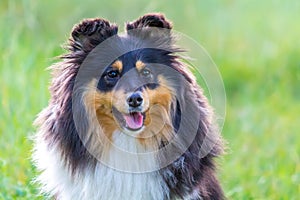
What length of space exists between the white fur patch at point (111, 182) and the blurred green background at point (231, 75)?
655mm

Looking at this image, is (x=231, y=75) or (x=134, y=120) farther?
(x=231, y=75)

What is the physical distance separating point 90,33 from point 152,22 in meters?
0.44

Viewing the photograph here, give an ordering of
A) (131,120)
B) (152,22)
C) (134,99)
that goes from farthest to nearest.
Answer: (152,22), (131,120), (134,99)

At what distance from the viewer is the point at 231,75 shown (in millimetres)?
11203

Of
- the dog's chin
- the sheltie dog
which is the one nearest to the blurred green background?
A: the sheltie dog

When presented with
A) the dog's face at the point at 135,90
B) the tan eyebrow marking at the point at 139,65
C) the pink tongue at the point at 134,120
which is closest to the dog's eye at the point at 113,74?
the dog's face at the point at 135,90

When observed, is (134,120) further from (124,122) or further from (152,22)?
(152,22)

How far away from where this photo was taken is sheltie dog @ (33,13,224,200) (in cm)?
538

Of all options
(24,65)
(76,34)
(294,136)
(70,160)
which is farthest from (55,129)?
(294,136)

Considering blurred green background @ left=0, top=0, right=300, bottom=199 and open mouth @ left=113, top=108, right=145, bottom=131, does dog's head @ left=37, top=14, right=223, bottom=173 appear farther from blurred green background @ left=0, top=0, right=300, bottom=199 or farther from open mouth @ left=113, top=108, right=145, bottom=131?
blurred green background @ left=0, top=0, right=300, bottom=199

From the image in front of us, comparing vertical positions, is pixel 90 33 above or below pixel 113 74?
above

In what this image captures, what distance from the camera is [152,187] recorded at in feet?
17.7

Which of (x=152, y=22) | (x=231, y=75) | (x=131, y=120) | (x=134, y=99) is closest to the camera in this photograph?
(x=134, y=99)

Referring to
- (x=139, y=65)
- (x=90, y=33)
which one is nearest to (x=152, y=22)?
(x=139, y=65)
